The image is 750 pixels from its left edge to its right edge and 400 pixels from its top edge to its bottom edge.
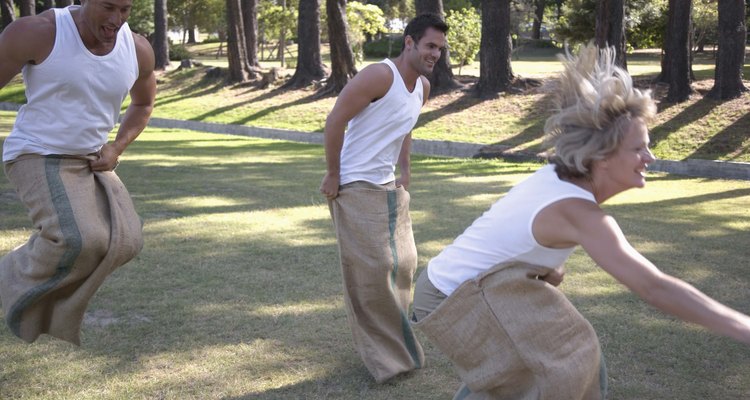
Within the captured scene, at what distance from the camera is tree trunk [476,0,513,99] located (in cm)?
2212

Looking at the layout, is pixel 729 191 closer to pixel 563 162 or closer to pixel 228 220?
pixel 228 220

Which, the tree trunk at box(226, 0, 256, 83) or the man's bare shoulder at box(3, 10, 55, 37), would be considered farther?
the tree trunk at box(226, 0, 256, 83)

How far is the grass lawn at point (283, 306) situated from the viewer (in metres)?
4.86

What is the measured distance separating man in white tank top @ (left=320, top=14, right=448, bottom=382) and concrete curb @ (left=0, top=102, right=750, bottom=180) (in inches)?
423

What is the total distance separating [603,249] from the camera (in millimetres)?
2889

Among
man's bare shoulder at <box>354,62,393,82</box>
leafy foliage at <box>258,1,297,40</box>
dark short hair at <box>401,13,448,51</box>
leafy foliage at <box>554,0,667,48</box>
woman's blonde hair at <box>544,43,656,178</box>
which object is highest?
leafy foliage at <box>258,1,297,40</box>

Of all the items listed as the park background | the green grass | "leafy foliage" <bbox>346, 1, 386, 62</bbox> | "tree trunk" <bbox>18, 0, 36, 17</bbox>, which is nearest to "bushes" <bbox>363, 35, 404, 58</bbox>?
"leafy foliage" <bbox>346, 1, 386, 62</bbox>

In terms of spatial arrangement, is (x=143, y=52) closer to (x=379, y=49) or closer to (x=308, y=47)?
(x=308, y=47)

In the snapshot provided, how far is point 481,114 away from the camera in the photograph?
68.8ft

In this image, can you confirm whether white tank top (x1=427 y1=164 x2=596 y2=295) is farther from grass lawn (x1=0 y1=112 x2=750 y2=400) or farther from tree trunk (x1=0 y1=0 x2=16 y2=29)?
tree trunk (x1=0 y1=0 x2=16 y2=29)

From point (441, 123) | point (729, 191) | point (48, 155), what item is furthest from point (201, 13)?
point (48, 155)

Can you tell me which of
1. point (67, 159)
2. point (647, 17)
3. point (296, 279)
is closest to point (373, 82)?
point (67, 159)

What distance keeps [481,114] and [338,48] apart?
568 centimetres

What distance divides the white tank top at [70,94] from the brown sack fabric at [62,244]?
0.31ft
